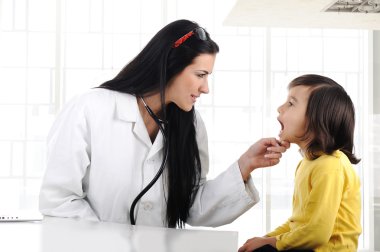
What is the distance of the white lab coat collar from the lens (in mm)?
1619

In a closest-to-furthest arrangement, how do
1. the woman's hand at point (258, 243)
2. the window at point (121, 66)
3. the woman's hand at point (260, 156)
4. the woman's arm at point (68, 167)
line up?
the woman's arm at point (68, 167), the woman's hand at point (260, 156), the woman's hand at point (258, 243), the window at point (121, 66)

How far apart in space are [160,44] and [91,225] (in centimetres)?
75

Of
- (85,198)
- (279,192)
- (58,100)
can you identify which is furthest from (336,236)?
(58,100)

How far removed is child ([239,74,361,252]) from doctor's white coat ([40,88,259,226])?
0.33 m

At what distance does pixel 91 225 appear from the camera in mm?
1137

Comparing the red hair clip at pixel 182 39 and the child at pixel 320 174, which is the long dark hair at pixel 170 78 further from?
the child at pixel 320 174

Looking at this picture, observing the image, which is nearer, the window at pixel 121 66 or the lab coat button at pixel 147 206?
the lab coat button at pixel 147 206

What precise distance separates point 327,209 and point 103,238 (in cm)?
100

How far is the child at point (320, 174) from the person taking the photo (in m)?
1.77

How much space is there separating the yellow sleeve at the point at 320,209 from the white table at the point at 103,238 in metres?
0.74

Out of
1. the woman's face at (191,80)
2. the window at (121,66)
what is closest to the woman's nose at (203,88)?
the woman's face at (191,80)

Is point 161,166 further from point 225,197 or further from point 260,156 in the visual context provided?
point 260,156

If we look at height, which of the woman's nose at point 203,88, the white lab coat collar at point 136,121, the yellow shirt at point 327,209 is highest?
the woman's nose at point 203,88

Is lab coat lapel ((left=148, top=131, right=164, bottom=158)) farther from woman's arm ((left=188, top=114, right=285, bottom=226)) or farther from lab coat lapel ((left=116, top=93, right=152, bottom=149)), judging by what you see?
woman's arm ((left=188, top=114, right=285, bottom=226))
